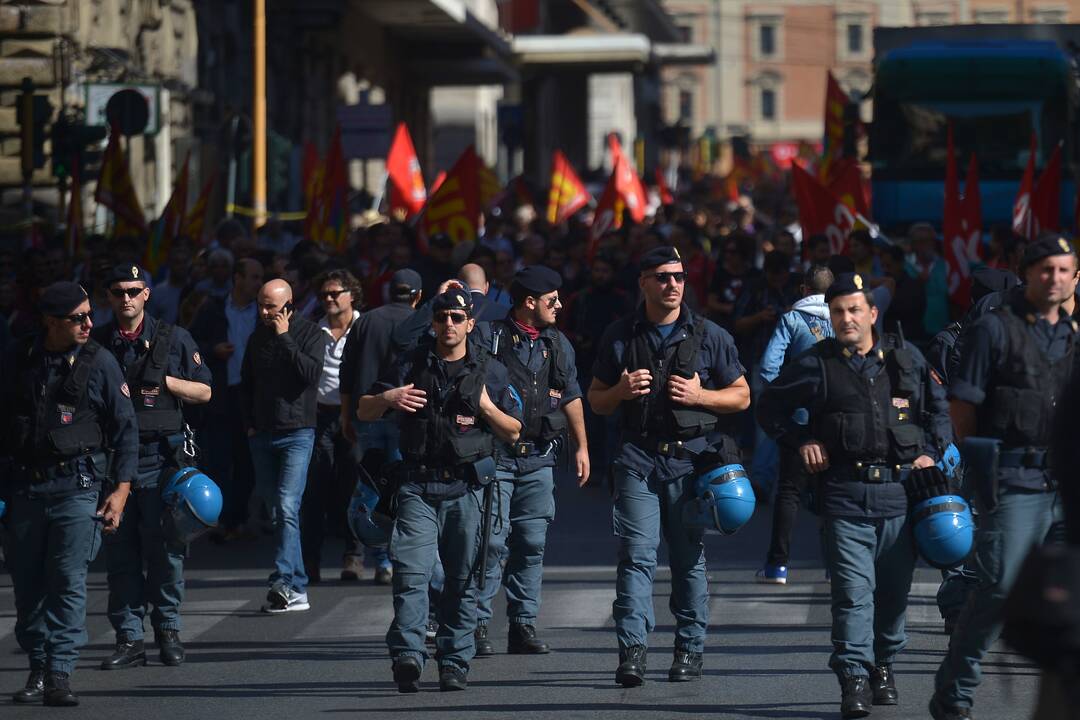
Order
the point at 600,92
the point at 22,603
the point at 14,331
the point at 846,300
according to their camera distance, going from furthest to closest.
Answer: the point at 600,92 → the point at 14,331 → the point at 22,603 → the point at 846,300

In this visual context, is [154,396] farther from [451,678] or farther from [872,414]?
[872,414]

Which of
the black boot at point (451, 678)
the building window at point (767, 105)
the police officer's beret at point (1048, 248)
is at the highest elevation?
the building window at point (767, 105)

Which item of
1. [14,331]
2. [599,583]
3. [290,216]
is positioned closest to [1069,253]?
[599,583]

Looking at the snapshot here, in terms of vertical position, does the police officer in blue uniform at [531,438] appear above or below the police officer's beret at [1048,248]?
below

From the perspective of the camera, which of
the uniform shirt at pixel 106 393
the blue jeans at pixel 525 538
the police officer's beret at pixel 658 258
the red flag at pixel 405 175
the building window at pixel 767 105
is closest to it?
the uniform shirt at pixel 106 393

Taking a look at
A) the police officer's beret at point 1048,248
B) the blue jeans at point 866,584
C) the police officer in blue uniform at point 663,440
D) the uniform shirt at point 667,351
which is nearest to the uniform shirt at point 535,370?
the uniform shirt at point 667,351

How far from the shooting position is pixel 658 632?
1030cm

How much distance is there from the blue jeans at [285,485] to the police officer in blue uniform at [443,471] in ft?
6.65

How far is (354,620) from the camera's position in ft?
35.0

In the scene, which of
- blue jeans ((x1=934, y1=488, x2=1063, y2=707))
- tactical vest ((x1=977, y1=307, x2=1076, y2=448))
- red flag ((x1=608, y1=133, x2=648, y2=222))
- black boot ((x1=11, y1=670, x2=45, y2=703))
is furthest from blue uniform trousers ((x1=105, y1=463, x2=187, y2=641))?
red flag ((x1=608, y1=133, x2=648, y2=222))

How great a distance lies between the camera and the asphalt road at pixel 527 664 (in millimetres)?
8562

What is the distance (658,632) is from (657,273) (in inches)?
79.0

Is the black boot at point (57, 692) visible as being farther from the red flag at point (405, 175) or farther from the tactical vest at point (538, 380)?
the red flag at point (405, 175)

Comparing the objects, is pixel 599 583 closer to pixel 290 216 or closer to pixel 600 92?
pixel 290 216
